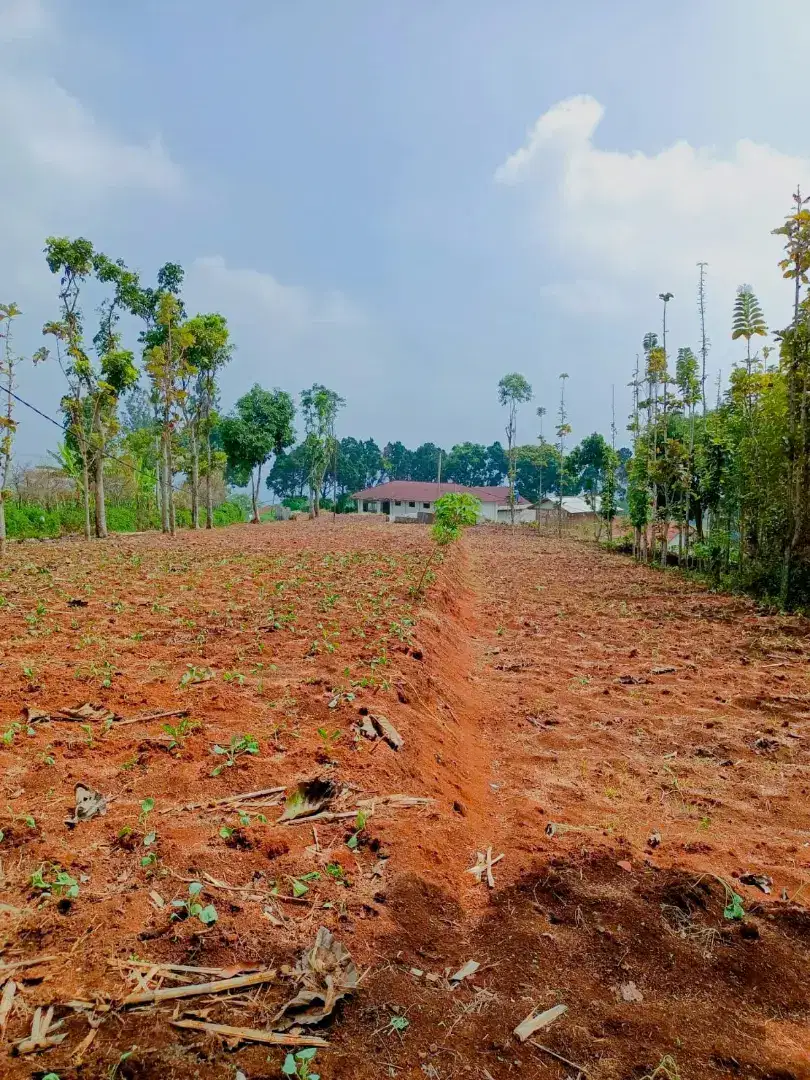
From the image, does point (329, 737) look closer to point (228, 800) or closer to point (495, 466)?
point (228, 800)

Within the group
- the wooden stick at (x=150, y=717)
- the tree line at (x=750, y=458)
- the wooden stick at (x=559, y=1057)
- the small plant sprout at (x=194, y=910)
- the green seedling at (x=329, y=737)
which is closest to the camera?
the wooden stick at (x=559, y=1057)

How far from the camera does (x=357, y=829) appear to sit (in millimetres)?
3201

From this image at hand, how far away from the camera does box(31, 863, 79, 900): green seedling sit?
2518 millimetres

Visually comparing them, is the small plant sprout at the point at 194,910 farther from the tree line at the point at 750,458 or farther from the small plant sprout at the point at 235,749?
the tree line at the point at 750,458

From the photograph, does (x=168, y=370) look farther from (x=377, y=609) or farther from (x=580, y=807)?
(x=580, y=807)

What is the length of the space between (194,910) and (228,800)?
88 cm

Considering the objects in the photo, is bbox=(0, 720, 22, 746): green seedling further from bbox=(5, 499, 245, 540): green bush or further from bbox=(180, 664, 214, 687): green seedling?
bbox=(5, 499, 245, 540): green bush

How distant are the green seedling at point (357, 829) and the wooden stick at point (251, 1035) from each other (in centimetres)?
108

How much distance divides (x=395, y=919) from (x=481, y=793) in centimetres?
178

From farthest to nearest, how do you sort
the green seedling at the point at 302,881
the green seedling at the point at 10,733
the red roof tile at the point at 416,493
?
the red roof tile at the point at 416,493 < the green seedling at the point at 10,733 < the green seedling at the point at 302,881

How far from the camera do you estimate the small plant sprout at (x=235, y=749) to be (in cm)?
374

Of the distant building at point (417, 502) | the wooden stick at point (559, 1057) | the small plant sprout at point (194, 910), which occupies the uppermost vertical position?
the distant building at point (417, 502)

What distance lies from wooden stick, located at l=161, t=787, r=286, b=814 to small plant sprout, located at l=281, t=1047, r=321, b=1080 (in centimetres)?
154

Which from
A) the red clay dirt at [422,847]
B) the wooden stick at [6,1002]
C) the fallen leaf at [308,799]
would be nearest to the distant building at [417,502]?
the red clay dirt at [422,847]
